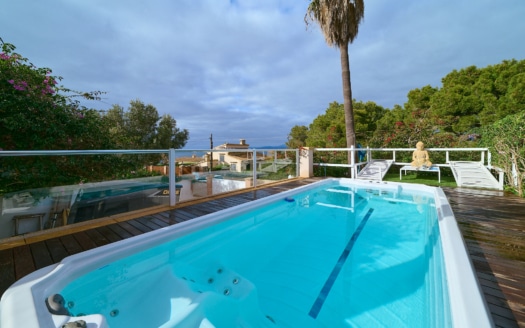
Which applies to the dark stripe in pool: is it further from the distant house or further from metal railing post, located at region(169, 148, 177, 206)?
the distant house

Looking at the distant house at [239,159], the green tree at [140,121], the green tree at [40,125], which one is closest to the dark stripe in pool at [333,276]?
the distant house at [239,159]

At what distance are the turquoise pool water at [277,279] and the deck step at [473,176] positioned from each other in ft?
8.99

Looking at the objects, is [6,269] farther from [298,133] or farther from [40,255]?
[298,133]

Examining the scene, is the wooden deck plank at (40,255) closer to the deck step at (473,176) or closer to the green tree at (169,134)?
the deck step at (473,176)

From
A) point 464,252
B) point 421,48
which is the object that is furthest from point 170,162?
point 421,48

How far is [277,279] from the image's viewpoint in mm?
2570

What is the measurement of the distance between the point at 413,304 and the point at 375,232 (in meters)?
1.69

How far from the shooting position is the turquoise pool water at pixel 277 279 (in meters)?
1.93

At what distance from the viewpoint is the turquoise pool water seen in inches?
76.0

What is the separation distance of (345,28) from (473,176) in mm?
6295

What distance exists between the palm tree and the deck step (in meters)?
3.03

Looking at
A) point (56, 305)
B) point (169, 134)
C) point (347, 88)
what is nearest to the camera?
point (56, 305)

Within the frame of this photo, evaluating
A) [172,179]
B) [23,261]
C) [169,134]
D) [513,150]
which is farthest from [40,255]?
[169,134]

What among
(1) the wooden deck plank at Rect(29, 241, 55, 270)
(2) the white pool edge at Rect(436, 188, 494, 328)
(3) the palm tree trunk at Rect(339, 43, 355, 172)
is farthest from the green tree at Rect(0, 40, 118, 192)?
(3) the palm tree trunk at Rect(339, 43, 355, 172)
